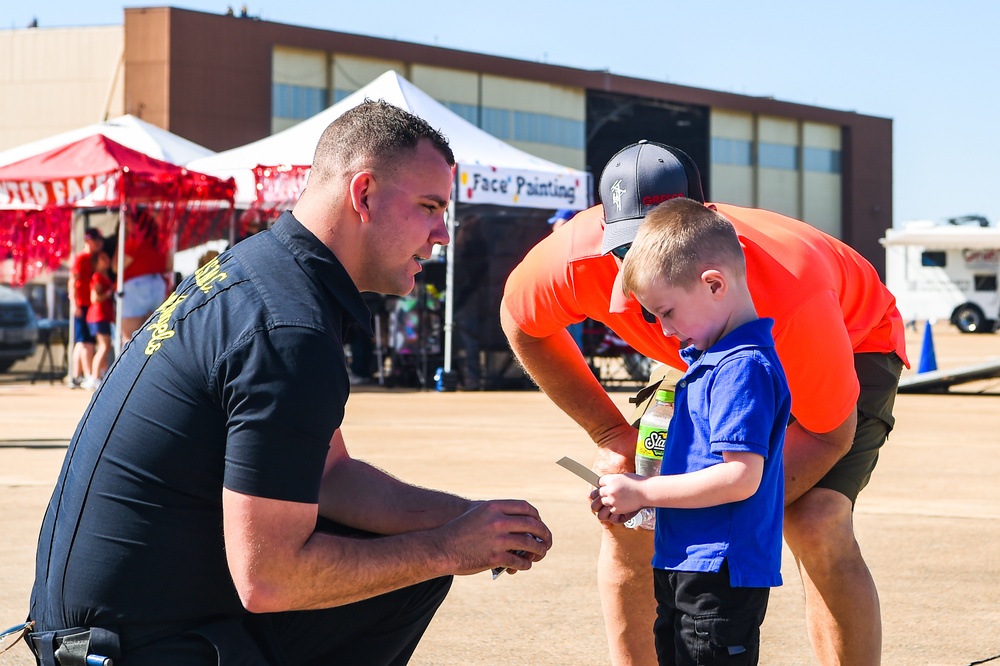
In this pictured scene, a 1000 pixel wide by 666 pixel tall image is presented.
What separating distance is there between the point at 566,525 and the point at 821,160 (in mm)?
62132

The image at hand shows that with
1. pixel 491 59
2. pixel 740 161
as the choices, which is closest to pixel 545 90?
pixel 491 59

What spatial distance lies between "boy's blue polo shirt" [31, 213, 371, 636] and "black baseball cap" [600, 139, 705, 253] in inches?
33.2

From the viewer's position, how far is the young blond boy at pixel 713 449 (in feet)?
9.07

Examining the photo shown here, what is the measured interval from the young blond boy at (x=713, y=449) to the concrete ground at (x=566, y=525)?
1.19 meters

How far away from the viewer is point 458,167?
14.2 m

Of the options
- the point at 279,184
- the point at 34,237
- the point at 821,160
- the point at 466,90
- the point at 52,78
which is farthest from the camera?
the point at 821,160

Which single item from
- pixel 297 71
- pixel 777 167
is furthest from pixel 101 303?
pixel 777 167

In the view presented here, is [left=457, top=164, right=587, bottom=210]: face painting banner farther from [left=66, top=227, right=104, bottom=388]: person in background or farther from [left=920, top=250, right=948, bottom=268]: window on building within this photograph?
[left=920, top=250, right=948, bottom=268]: window on building

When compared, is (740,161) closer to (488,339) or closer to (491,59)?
(491,59)

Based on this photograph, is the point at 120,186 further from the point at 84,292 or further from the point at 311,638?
the point at 311,638

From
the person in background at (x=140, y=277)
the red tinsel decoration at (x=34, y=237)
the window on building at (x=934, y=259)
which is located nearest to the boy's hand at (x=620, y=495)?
the person in background at (x=140, y=277)

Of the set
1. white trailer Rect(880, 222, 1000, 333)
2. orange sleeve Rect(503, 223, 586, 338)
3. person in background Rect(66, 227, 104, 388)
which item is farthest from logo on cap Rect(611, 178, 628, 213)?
white trailer Rect(880, 222, 1000, 333)

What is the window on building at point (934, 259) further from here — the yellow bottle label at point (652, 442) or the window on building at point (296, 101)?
the yellow bottle label at point (652, 442)

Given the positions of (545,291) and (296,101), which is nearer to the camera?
(545,291)
